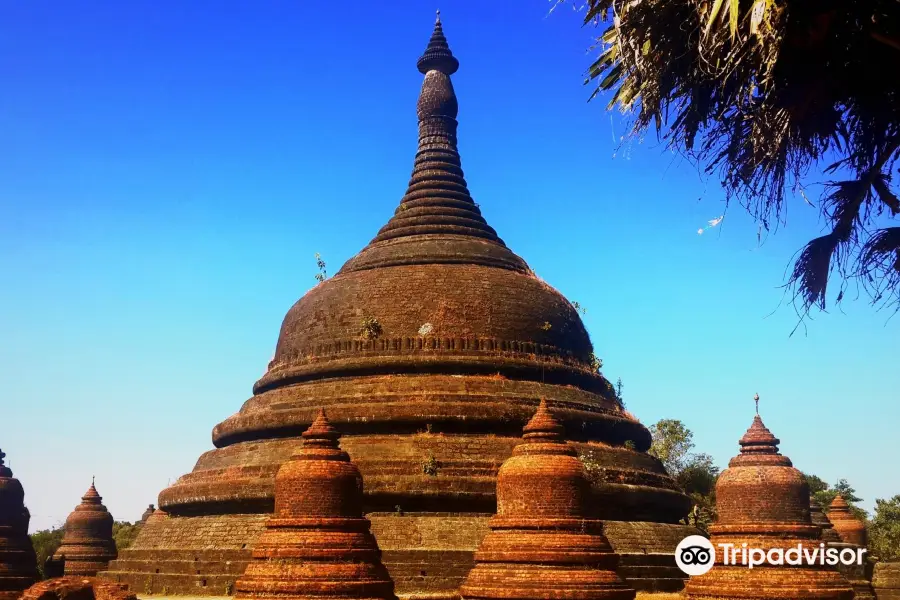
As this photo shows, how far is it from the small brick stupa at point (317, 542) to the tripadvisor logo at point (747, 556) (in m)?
7.91

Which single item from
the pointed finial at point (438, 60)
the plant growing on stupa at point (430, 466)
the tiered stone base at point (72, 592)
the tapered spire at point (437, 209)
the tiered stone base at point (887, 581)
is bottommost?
the tiered stone base at point (72, 592)

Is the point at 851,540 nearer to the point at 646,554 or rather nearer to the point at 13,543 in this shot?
the point at 646,554

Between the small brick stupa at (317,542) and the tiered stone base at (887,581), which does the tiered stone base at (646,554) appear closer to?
the small brick stupa at (317,542)

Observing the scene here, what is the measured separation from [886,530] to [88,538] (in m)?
37.6

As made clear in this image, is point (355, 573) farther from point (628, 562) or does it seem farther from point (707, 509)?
point (707, 509)

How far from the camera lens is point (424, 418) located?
23906 mm

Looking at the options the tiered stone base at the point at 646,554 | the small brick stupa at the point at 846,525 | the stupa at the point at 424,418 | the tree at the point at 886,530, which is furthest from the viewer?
the tree at the point at 886,530

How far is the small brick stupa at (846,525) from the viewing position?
30.6 m

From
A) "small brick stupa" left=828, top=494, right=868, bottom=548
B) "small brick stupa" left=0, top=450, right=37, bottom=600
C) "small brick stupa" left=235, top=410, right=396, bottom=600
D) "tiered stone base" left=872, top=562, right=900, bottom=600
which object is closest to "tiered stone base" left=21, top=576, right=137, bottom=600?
"small brick stupa" left=235, top=410, right=396, bottom=600

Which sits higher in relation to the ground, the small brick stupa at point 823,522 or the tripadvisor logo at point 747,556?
the small brick stupa at point 823,522

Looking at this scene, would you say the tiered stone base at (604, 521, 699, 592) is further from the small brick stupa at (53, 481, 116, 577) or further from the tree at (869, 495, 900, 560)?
the small brick stupa at (53, 481, 116, 577)

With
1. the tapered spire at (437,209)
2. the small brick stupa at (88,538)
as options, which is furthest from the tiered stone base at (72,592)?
the small brick stupa at (88,538)

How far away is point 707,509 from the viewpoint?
3450 centimetres

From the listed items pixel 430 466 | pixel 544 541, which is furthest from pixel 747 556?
pixel 430 466
